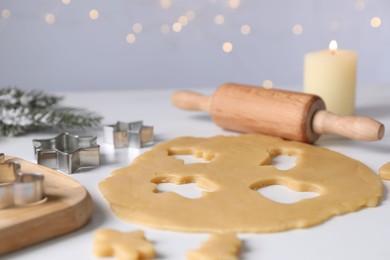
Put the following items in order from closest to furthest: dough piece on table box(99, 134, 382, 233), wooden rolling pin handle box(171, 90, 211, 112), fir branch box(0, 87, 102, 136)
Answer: dough piece on table box(99, 134, 382, 233)
fir branch box(0, 87, 102, 136)
wooden rolling pin handle box(171, 90, 211, 112)

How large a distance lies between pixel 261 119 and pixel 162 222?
16.7 inches

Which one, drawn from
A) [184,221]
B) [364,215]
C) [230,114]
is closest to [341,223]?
[364,215]

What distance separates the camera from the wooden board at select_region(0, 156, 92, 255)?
2.23ft

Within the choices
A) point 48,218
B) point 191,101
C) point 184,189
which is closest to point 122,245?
point 48,218

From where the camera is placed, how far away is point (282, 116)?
1.09 metres

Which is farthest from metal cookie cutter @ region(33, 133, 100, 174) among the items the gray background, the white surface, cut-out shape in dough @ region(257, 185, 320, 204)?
the gray background

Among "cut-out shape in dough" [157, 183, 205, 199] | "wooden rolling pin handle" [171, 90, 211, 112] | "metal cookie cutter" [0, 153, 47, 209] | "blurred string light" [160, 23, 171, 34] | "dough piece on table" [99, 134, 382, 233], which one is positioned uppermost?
"blurred string light" [160, 23, 171, 34]

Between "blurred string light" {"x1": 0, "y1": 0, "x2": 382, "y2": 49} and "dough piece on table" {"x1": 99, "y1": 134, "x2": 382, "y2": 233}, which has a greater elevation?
"blurred string light" {"x1": 0, "y1": 0, "x2": 382, "y2": 49}

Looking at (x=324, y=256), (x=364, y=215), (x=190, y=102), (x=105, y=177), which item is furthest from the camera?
(x=190, y=102)

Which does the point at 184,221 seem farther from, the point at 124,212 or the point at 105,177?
the point at 105,177

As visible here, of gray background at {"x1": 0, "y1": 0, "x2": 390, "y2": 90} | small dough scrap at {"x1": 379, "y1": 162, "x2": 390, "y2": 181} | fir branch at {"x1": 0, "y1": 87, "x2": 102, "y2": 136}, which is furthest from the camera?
gray background at {"x1": 0, "y1": 0, "x2": 390, "y2": 90}

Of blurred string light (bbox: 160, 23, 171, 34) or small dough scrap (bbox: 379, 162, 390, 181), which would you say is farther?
blurred string light (bbox: 160, 23, 171, 34)

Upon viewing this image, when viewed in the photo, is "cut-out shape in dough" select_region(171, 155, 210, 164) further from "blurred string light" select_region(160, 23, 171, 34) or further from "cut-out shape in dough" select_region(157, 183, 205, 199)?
"blurred string light" select_region(160, 23, 171, 34)

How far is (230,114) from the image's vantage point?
3.80ft
